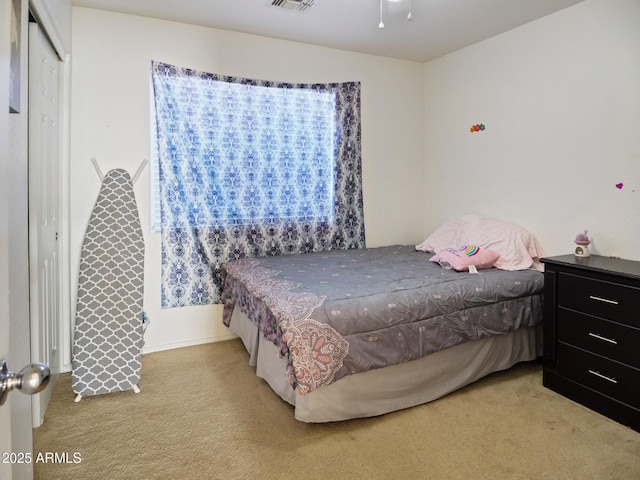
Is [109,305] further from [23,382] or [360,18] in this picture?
[360,18]

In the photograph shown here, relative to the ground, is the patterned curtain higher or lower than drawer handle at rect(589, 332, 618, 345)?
higher

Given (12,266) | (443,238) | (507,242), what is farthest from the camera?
(443,238)

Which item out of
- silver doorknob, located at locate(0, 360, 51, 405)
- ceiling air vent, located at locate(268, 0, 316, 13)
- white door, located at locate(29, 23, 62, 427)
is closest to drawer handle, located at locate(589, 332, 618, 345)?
silver doorknob, located at locate(0, 360, 51, 405)

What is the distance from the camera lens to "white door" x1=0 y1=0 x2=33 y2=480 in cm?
74

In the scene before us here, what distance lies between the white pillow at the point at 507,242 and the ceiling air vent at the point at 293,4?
220cm

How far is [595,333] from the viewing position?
2.38m

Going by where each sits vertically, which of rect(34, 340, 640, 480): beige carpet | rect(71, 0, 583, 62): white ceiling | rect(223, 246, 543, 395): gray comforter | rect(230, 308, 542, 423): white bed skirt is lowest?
rect(34, 340, 640, 480): beige carpet

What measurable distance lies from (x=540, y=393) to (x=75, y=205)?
3.44 m

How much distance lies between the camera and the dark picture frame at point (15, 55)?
94cm

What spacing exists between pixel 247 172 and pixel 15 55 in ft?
8.15

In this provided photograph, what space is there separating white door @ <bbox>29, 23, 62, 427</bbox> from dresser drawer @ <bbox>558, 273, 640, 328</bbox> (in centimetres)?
301

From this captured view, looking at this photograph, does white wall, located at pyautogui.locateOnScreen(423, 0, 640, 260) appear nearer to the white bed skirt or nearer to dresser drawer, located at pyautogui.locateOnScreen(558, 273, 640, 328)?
dresser drawer, located at pyautogui.locateOnScreen(558, 273, 640, 328)

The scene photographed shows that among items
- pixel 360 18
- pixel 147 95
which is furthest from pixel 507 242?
pixel 147 95

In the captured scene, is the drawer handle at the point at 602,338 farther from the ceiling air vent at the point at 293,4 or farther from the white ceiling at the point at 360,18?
the ceiling air vent at the point at 293,4
